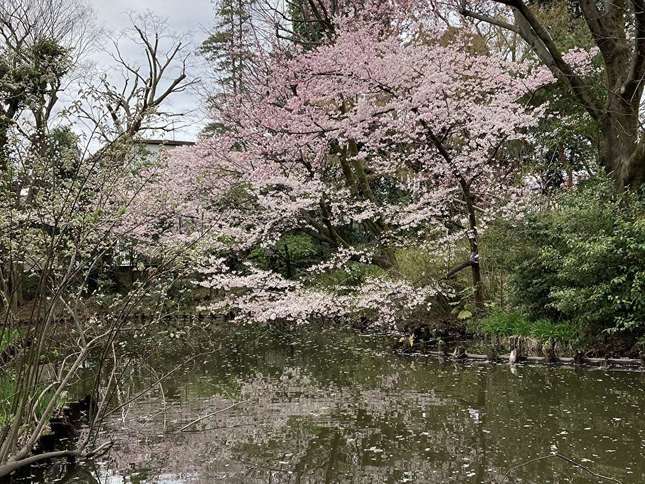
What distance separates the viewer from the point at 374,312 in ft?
42.4

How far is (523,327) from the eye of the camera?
8.74 meters

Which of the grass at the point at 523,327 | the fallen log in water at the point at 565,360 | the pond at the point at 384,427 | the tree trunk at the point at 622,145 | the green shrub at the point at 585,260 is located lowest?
the pond at the point at 384,427

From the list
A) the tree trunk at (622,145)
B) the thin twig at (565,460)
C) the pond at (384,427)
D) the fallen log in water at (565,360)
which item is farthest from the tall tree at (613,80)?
the thin twig at (565,460)

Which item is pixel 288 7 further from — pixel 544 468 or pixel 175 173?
pixel 544 468

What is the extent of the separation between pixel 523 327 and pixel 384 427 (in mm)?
4078

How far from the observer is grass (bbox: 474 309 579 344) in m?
8.12

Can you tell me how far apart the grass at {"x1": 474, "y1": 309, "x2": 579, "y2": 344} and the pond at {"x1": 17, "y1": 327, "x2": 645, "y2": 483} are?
2.23 feet

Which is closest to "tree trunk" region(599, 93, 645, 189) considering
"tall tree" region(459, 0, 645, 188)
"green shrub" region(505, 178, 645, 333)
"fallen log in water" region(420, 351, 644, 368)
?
"tall tree" region(459, 0, 645, 188)

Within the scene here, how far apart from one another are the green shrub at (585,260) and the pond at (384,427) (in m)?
0.84

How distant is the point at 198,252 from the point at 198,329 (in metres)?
9.59

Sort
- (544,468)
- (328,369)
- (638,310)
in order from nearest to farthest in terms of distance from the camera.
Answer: (544,468), (638,310), (328,369)

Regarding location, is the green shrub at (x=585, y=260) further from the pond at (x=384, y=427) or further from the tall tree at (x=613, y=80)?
the pond at (x=384, y=427)

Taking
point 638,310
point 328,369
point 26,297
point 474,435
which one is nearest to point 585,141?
point 638,310

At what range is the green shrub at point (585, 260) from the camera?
7.23 metres
